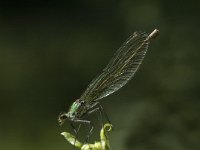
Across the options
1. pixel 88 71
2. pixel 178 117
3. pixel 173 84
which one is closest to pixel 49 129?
pixel 88 71

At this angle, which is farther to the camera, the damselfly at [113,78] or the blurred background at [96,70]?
the blurred background at [96,70]

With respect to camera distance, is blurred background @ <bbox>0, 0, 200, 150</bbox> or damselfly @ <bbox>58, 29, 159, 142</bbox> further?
blurred background @ <bbox>0, 0, 200, 150</bbox>

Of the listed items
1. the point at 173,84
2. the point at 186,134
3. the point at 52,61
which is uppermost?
the point at 52,61

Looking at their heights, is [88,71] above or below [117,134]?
above

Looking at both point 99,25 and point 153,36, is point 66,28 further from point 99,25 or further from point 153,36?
point 153,36

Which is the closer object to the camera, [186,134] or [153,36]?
[153,36]
